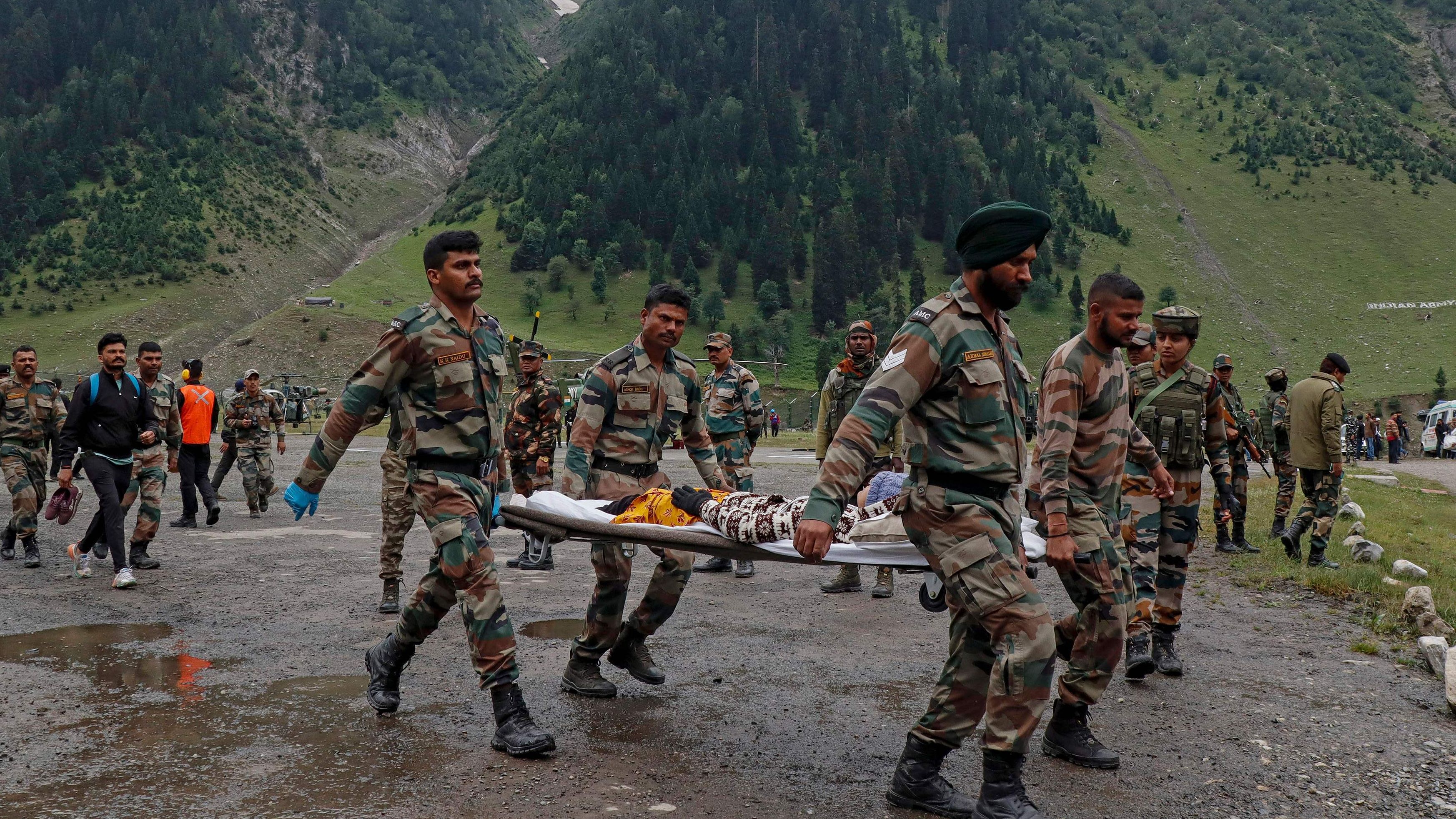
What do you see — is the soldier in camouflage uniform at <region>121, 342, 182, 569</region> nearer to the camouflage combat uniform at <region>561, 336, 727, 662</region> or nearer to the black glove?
the camouflage combat uniform at <region>561, 336, 727, 662</region>

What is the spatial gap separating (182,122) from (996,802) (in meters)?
152

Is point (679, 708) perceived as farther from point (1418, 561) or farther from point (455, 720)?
point (1418, 561)

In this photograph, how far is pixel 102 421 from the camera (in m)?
9.61

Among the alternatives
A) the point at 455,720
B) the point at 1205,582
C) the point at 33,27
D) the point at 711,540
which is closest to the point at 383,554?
the point at 455,720

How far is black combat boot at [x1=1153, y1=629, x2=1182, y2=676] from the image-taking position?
6.74 m

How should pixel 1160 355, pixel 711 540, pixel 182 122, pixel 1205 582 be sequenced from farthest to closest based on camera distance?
pixel 182 122
pixel 1205 582
pixel 1160 355
pixel 711 540

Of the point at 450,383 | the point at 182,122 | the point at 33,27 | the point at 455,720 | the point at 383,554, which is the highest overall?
the point at 33,27

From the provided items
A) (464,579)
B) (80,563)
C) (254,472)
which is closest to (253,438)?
(254,472)

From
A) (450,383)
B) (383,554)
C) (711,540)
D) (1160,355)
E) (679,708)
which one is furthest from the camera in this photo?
(383,554)

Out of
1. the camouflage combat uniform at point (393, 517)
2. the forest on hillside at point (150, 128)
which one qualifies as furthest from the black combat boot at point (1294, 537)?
the forest on hillside at point (150, 128)

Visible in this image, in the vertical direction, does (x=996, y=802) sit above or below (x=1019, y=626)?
below

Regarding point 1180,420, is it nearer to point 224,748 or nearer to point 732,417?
point 732,417

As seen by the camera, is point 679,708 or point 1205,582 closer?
point 679,708

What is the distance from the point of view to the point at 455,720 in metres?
5.57
